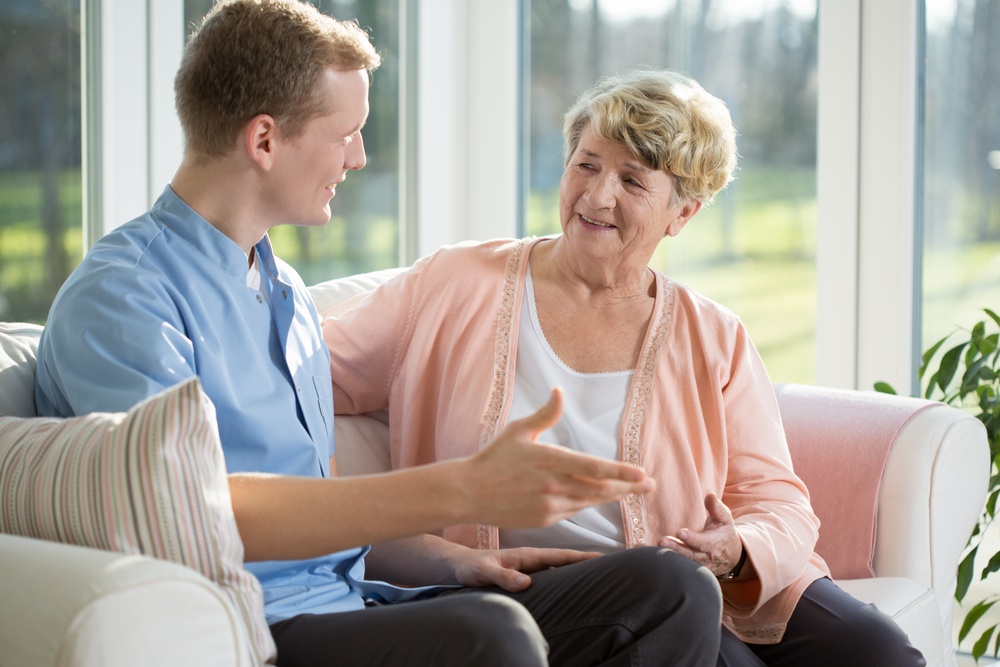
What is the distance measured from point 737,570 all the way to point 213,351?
893mm

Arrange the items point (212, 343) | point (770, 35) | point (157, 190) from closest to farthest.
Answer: point (212, 343) → point (157, 190) → point (770, 35)

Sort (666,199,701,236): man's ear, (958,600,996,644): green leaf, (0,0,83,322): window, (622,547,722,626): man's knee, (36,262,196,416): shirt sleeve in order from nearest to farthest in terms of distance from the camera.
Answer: (36,262,196,416): shirt sleeve → (622,547,722,626): man's knee → (666,199,701,236): man's ear → (0,0,83,322): window → (958,600,996,644): green leaf

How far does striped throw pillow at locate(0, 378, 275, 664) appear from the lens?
1207 mm

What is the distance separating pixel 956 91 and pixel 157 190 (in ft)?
6.53

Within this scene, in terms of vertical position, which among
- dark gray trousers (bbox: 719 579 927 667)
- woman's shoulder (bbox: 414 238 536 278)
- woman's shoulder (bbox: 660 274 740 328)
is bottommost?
dark gray trousers (bbox: 719 579 927 667)

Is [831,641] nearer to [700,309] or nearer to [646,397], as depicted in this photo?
[646,397]

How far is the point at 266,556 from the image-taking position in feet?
4.25

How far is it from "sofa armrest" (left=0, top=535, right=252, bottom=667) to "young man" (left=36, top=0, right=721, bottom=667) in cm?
14

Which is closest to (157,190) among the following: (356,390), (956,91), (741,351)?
(356,390)

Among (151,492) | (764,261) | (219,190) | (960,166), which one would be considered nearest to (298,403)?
(219,190)

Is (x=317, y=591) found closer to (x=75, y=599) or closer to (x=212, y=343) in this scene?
(x=212, y=343)

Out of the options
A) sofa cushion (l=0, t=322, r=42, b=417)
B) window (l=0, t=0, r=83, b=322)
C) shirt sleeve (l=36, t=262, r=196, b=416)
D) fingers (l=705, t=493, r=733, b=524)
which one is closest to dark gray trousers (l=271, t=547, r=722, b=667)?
fingers (l=705, t=493, r=733, b=524)

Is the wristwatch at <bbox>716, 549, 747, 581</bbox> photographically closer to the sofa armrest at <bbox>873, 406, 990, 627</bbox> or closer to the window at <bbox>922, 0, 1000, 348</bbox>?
the sofa armrest at <bbox>873, 406, 990, 627</bbox>

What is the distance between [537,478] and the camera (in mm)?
1191
